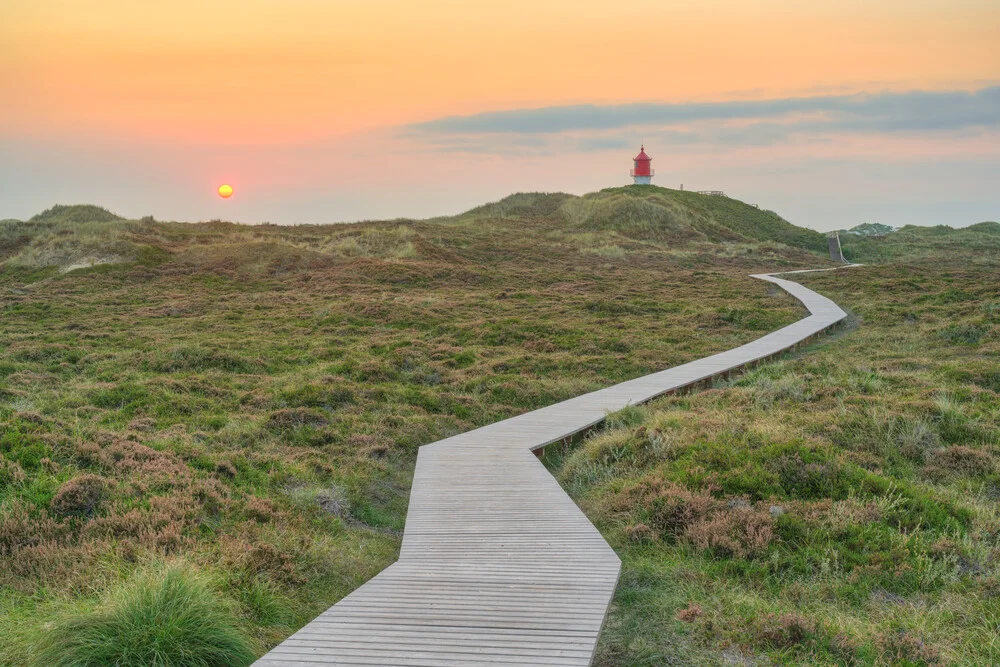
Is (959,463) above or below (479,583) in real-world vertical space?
below

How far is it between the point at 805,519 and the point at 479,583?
395 centimetres

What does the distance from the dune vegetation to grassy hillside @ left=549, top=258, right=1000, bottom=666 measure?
0.14 feet

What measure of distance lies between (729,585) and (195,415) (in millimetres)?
10991

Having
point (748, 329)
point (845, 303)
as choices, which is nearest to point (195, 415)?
point (748, 329)

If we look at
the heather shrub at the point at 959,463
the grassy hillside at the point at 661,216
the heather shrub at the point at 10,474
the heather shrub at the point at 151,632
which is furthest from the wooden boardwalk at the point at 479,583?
the grassy hillside at the point at 661,216

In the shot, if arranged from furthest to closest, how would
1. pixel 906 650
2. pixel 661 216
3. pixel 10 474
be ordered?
1. pixel 661 216
2. pixel 10 474
3. pixel 906 650

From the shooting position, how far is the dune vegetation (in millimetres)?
6270

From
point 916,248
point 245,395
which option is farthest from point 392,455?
point 916,248

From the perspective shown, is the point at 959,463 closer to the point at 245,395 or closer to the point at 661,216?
the point at 245,395

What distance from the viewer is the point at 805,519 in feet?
27.2

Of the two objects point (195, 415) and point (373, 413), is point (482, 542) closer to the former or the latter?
point (373, 413)

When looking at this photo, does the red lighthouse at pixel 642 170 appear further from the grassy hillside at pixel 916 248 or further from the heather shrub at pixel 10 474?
the heather shrub at pixel 10 474

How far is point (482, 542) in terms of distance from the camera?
8.02 meters

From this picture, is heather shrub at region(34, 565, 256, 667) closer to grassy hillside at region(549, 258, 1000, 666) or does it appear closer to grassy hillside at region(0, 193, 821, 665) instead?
grassy hillside at region(0, 193, 821, 665)
